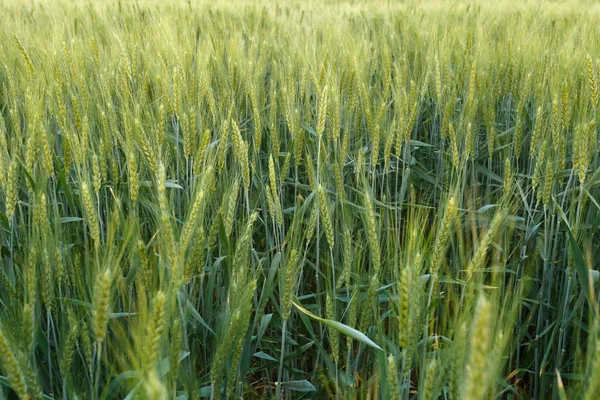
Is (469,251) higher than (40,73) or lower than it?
lower

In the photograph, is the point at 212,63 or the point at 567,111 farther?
the point at 212,63

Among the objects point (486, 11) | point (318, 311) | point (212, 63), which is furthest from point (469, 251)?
point (486, 11)

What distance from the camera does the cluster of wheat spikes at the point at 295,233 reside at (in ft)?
2.67

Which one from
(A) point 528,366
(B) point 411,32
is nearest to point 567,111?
(A) point 528,366

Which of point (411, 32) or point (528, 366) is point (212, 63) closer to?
point (411, 32)

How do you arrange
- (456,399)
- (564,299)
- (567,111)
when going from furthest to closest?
(567,111)
(564,299)
(456,399)

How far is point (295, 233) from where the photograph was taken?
3.62 ft

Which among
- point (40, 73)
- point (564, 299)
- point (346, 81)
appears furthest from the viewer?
point (346, 81)

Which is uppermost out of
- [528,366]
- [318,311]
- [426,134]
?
[426,134]

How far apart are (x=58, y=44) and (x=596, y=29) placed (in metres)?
2.38

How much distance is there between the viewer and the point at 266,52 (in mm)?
2377

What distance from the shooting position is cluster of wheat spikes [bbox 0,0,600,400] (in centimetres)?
81

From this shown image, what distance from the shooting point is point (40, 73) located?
1.63 m

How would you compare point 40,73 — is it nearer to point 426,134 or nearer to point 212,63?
point 212,63
